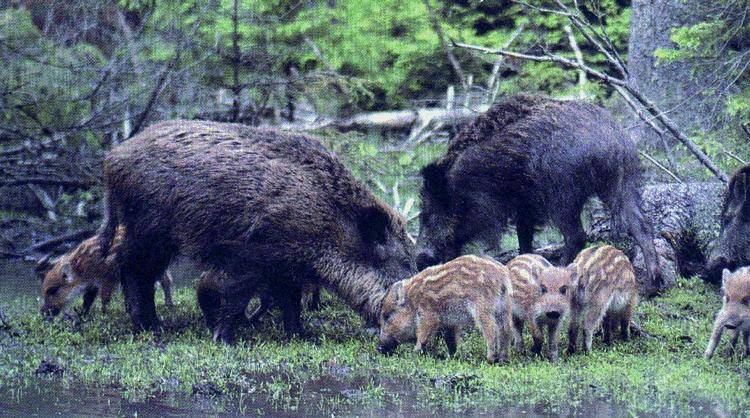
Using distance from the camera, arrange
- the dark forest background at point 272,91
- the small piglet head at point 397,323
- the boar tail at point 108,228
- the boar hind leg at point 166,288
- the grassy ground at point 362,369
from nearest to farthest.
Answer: the grassy ground at point 362,369 → the small piglet head at point 397,323 → the boar tail at point 108,228 → the boar hind leg at point 166,288 → the dark forest background at point 272,91

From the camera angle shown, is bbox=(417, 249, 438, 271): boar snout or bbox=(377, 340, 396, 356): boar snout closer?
bbox=(377, 340, 396, 356): boar snout

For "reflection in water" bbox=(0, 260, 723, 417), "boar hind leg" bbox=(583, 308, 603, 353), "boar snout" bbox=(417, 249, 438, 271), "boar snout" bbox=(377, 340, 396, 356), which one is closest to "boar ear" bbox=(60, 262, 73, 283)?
"reflection in water" bbox=(0, 260, 723, 417)

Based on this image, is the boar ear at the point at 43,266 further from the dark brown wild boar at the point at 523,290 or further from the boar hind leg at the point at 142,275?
the dark brown wild boar at the point at 523,290

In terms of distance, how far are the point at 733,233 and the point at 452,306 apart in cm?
361

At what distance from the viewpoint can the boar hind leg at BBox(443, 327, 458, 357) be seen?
832 centimetres

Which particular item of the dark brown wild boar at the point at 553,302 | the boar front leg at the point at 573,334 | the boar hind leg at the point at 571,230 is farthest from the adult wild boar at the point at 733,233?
the dark brown wild boar at the point at 553,302

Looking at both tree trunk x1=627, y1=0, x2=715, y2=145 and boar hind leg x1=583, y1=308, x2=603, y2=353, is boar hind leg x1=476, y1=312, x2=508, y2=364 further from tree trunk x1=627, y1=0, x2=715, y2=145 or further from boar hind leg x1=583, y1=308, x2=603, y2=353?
tree trunk x1=627, y1=0, x2=715, y2=145

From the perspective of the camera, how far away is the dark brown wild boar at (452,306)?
7.92 meters

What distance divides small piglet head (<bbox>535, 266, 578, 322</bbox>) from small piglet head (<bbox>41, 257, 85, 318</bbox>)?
4748mm

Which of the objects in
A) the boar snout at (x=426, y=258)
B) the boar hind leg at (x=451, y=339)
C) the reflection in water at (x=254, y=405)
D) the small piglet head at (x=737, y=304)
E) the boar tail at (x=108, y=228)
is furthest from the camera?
the boar snout at (x=426, y=258)

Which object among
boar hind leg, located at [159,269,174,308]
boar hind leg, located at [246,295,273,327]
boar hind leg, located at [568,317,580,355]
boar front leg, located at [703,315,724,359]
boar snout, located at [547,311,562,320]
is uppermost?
boar snout, located at [547,311,562,320]

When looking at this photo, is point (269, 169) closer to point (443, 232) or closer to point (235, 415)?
point (443, 232)

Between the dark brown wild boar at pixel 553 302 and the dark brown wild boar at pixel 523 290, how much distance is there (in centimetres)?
5

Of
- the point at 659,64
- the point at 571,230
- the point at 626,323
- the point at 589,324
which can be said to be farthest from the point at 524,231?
the point at 659,64
